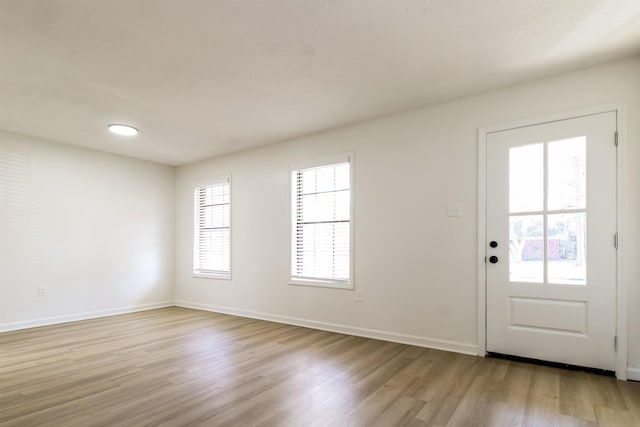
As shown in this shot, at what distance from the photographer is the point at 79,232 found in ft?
17.1

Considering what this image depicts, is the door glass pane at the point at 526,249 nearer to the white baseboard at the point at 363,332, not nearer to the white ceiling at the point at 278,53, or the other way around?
the white baseboard at the point at 363,332

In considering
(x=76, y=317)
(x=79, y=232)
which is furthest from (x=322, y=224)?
(x=76, y=317)

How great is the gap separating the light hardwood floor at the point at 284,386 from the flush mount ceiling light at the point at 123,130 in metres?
2.53

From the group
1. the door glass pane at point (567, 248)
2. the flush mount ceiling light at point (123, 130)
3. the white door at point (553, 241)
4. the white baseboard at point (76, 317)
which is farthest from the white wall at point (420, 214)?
the white baseboard at point (76, 317)

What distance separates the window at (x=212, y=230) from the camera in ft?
19.0

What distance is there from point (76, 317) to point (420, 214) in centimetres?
508

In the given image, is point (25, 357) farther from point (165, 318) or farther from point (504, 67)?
point (504, 67)

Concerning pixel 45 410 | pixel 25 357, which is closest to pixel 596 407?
pixel 45 410

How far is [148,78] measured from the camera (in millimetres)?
3072

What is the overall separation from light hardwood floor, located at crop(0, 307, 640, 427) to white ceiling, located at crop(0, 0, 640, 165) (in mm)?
2544

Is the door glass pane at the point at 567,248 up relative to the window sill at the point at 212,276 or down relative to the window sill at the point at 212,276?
up

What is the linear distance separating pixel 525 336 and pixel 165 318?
4696 mm

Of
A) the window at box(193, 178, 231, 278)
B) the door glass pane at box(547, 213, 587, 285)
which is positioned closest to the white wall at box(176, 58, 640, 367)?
the door glass pane at box(547, 213, 587, 285)

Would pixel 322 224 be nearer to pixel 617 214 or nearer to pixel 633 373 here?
pixel 617 214
